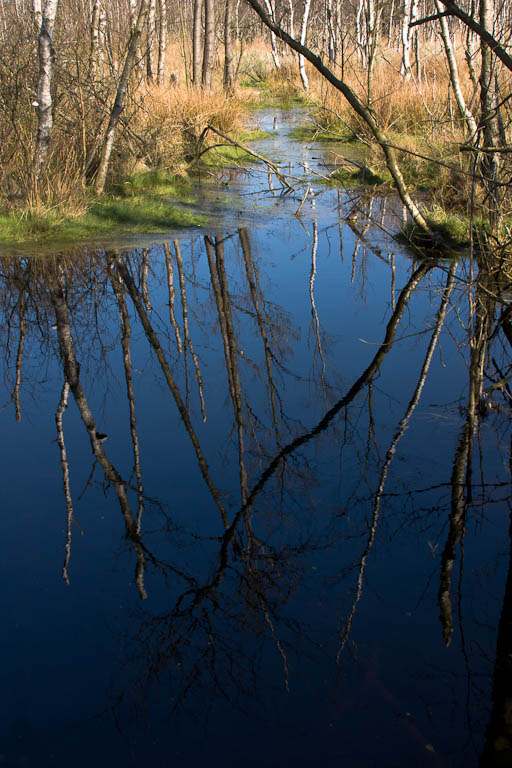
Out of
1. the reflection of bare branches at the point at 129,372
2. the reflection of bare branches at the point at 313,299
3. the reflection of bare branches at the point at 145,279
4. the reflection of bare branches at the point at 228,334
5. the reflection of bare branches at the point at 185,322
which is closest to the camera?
the reflection of bare branches at the point at 129,372

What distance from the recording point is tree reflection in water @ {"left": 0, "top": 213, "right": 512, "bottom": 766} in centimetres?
279

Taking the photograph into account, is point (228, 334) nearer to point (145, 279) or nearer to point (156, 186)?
point (145, 279)

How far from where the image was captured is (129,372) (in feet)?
17.0

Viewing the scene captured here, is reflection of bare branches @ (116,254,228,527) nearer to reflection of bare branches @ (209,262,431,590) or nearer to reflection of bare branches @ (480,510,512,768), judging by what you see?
reflection of bare branches @ (209,262,431,590)

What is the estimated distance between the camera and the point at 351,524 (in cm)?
347

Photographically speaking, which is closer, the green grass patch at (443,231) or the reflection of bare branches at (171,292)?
the reflection of bare branches at (171,292)

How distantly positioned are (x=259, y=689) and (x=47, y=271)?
215 inches

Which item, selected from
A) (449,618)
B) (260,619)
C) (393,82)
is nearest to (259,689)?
(260,619)

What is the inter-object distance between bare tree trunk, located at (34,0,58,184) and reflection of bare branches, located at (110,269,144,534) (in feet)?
6.70

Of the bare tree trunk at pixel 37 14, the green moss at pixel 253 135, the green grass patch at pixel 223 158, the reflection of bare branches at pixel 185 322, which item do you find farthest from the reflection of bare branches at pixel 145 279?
the green moss at pixel 253 135

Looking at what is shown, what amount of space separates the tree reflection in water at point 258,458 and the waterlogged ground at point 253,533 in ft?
0.04

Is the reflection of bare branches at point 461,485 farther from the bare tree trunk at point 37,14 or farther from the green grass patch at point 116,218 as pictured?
the bare tree trunk at point 37,14

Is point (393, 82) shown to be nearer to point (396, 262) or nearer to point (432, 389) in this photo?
point (396, 262)

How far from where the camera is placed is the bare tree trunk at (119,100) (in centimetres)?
912
